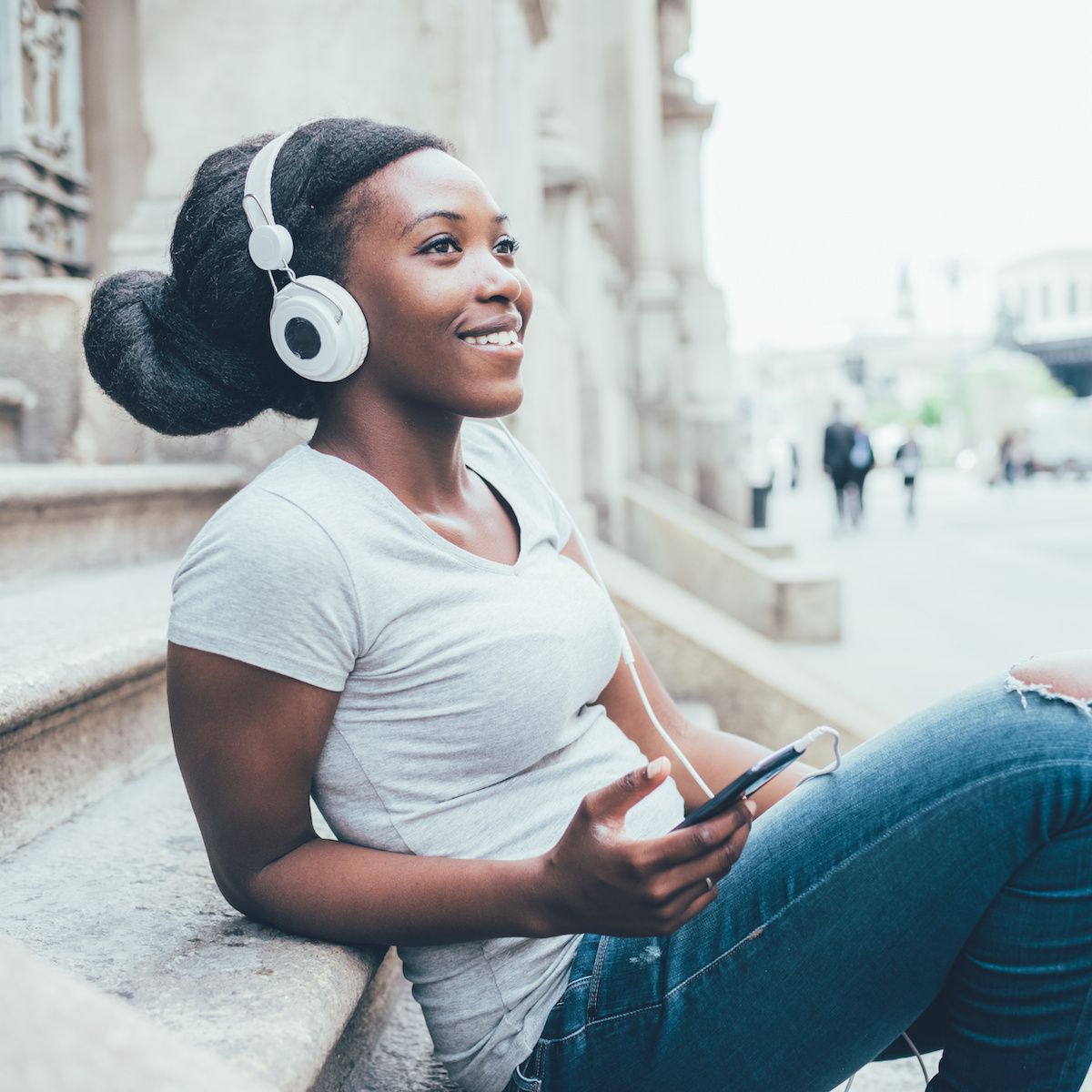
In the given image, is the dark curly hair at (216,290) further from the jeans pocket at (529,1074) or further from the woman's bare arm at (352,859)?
the jeans pocket at (529,1074)

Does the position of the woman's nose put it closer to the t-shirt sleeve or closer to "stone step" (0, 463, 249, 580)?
the t-shirt sleeve

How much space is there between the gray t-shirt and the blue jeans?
0.11 meters

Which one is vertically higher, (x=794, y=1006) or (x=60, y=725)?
(x=60, y=725)

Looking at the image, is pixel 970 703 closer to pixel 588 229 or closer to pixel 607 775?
pixel 607 775

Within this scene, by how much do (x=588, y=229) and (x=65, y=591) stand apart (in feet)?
16.7

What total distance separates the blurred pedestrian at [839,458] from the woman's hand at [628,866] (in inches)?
632

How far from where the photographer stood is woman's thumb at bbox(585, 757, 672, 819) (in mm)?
1198

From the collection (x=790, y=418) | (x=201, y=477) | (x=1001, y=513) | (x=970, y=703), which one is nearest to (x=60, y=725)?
(x=970, y=703)

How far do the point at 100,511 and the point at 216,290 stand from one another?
1733mm

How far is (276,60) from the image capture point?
405 centimetres

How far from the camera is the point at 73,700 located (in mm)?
1957

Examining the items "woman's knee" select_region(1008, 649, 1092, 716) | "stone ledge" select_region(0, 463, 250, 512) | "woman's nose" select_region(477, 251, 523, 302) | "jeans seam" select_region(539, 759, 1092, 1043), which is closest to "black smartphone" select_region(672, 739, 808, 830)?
"jeans seam" select_region(539, 759, 1092, 1043)

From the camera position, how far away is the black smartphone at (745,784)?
1283 mm

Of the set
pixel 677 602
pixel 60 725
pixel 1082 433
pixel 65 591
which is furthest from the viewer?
pixel 1082 433
